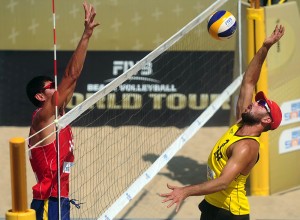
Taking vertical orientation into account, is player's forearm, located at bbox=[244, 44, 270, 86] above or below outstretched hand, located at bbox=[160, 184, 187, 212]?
above

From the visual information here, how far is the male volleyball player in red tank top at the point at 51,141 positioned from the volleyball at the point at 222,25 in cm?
252

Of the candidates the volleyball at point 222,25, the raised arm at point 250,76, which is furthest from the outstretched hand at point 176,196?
the volleyball at point 222,25

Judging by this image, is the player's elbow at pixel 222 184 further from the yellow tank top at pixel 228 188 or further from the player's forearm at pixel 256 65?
the player's forearm at pixel 256 65

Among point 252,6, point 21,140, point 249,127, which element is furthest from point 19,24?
point 21,140

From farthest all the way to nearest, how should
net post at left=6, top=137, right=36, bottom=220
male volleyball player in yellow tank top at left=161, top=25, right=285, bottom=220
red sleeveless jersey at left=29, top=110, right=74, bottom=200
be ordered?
red sleeveless jersey at left=29, top=110, right=74, bottom=200
male volleyball player in yellow tank top at left=161, top=25, right=285, bottom=220
net post at left=6, top=137, right=36, bottom=220

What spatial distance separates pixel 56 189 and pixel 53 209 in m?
0.18

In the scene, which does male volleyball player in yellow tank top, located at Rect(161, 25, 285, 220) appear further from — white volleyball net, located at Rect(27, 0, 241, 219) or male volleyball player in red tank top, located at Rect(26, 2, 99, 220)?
white volleyball net, located at Rect(27, 0, 241, 219)

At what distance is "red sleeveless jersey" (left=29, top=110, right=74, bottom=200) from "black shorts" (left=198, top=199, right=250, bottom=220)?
1.23 m

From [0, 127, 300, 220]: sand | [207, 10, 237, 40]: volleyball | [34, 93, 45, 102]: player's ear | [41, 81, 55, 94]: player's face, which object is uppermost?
[207, 10, 237, 40]: volleyball

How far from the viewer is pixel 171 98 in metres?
13.1

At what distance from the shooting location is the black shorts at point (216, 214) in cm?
751

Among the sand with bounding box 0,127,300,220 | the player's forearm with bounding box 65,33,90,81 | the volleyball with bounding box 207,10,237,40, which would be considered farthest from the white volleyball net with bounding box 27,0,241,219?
the player's forearm with bounding box 65,33,90,81

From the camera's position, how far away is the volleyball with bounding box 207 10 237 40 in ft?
31.8

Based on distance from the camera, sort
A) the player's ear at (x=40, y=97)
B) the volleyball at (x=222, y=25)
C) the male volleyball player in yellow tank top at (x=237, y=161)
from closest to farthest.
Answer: the male volleyball player in yellow tank top at (x=237, y=161)
the player's ear at (x=40, y=97)
the volleyball at (x=222, y=25)
